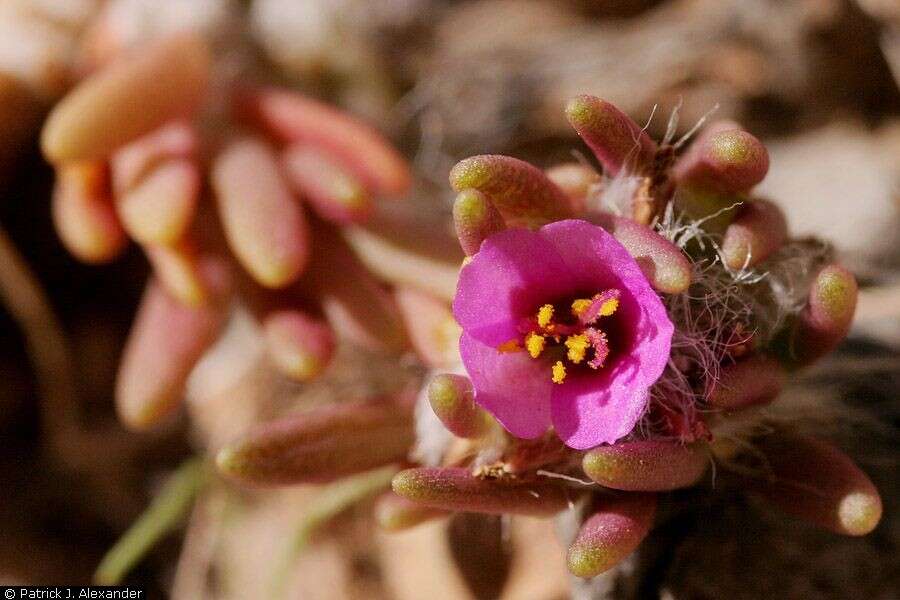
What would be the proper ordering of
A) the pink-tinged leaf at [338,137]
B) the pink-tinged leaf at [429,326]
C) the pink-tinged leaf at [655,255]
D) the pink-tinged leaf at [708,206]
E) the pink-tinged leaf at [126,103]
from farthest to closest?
the pink-tinged leaf at [338,137]
the pink-tinged leaf at [126,103]
the pink-tinged leaf at [429,326]
the pink-tinged leaf at [708,206]
the pink-tinged leaf at [655,255]

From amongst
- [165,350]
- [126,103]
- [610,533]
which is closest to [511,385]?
[610,533]

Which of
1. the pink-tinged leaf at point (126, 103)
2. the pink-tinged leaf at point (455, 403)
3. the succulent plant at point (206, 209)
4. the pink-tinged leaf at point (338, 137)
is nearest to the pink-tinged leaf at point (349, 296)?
the succulent plant at point (206, 209)

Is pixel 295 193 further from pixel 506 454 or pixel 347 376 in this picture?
pixel 506 454

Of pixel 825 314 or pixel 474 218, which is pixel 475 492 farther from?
pixel 825 314

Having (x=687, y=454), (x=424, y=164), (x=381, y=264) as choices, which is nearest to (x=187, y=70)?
(x=381, y=264)

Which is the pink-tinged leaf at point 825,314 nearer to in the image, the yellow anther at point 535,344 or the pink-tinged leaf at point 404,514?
the yellow anther at point 535,344
